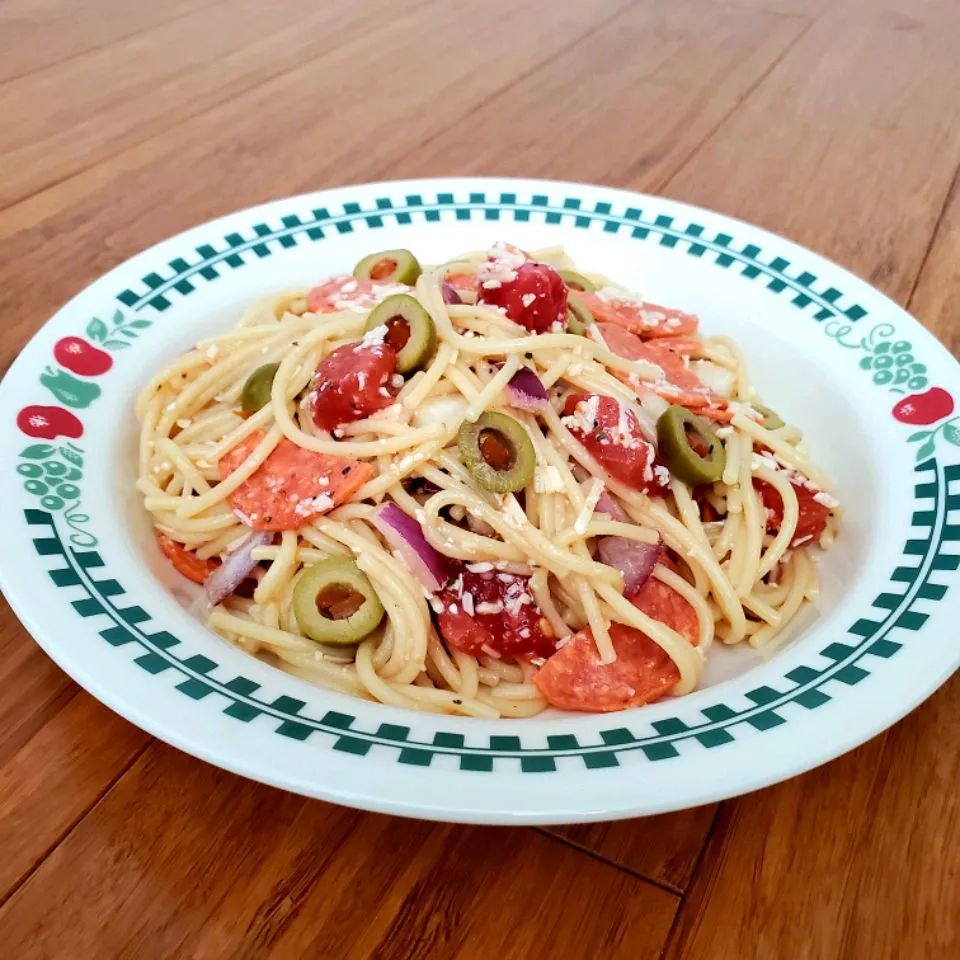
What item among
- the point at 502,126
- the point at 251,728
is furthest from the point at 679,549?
the point at 502,126

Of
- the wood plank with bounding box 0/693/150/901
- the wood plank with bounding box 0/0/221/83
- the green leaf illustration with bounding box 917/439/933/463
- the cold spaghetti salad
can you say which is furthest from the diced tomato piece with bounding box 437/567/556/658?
the wood plank with bounding box 0/0/221/83

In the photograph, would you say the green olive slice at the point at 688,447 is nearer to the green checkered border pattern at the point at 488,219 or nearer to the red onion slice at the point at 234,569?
the green checkered border pattern at the point at 488,219

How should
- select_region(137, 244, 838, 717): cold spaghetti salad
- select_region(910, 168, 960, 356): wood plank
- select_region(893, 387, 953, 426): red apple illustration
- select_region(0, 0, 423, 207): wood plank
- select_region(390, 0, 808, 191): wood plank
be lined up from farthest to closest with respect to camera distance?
select_region(390, 0, 808, 191): wood plank, select_region(0, 0, 423, 207): wood plank, select_region(910, 168, 960, 356): wood plank, select_region(893, 387, 953, 426): red apple illustration, select_region(137, 244, 838, 717): cold spaghetti salad

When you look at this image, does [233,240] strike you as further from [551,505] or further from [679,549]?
[679,549]

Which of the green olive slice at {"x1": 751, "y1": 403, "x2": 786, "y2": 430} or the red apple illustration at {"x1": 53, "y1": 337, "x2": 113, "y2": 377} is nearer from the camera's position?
the red apple illustration at {"x1": 53, "y1": 337, "x2": 113, "y2": 377}

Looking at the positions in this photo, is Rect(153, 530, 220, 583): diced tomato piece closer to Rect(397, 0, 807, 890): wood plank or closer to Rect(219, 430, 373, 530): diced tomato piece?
Rect(219, 430, 373, 530): diced tomato piece

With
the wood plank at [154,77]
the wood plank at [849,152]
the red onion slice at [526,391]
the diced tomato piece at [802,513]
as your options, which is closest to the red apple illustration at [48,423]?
the red onion slice at [526,391]
